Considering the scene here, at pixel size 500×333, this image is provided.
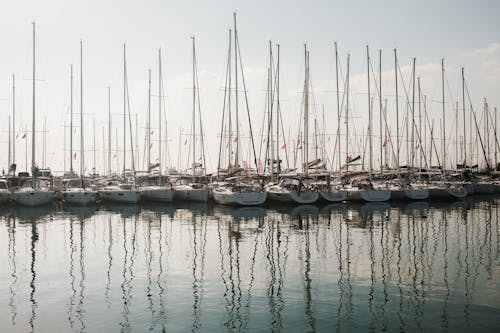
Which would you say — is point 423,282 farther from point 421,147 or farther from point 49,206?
point 421,147

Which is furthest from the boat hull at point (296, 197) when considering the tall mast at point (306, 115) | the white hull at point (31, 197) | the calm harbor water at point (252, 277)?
the white hull at point (31, 197)

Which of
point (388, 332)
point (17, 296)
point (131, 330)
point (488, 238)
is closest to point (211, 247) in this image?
point (17, 296)

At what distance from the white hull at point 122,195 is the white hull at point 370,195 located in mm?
24745

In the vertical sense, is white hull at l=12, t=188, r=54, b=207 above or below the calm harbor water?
above

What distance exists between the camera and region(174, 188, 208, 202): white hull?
52469 millimetres

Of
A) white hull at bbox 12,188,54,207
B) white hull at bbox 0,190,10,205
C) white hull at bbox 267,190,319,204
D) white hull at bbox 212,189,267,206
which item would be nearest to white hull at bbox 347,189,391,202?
white hull at bbox 267,190,319,204

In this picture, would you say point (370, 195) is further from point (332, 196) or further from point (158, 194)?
point (158, 194)

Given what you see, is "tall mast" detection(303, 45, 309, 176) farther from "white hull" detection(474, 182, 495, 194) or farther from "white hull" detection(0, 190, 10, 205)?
"white hull" detection(0, 190, 10, 205)

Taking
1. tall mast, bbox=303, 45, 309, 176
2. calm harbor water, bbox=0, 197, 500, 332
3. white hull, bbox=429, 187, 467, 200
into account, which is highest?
tall mast, bbox=303, 45, 309, 176

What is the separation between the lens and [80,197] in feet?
169

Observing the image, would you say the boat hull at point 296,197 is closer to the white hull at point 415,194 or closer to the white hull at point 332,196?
the white hull at point 332,196

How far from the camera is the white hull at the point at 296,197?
4826 centimetres

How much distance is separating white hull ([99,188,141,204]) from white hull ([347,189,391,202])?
81.2 feet

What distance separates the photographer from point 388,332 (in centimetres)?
1156
